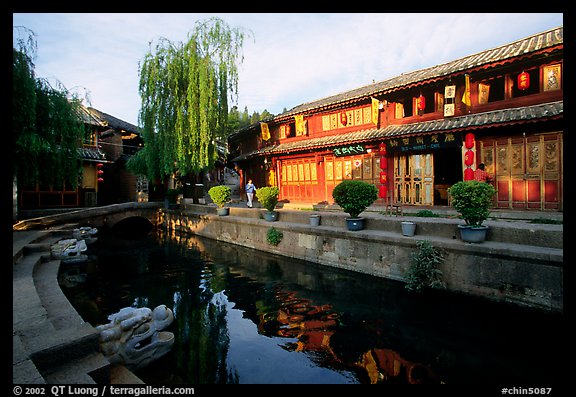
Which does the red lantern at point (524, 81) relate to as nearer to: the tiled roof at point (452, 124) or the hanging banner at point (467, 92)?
the tiled roof at point (452, 124)

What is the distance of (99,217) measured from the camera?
671 inches

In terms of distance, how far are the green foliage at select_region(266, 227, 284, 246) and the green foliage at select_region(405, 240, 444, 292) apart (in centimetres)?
533

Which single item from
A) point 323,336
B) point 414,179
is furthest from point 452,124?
point 323,336

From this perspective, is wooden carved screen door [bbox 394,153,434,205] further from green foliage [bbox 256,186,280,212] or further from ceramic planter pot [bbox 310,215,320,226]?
green foliage [bbox 256,186,280,212]

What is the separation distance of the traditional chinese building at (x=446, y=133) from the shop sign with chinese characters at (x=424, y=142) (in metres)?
0.04

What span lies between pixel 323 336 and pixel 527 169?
949cm

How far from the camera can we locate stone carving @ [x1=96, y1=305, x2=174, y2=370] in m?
3.86

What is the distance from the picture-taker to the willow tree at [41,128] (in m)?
7.72

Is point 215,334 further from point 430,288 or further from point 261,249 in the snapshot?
point 261,249

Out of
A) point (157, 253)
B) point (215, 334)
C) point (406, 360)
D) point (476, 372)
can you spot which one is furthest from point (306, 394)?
point (157, 253)

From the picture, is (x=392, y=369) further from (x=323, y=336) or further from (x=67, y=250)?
(x=67, y=250)

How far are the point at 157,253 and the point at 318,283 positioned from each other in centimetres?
815

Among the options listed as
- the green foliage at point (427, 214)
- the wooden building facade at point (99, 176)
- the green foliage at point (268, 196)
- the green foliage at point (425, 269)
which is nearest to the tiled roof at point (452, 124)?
the green foliage at point (427, 214)

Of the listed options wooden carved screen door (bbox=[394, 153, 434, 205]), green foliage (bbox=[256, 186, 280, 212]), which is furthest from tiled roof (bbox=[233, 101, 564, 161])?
green foliage (bbox=[256, 186, 280, 212])
